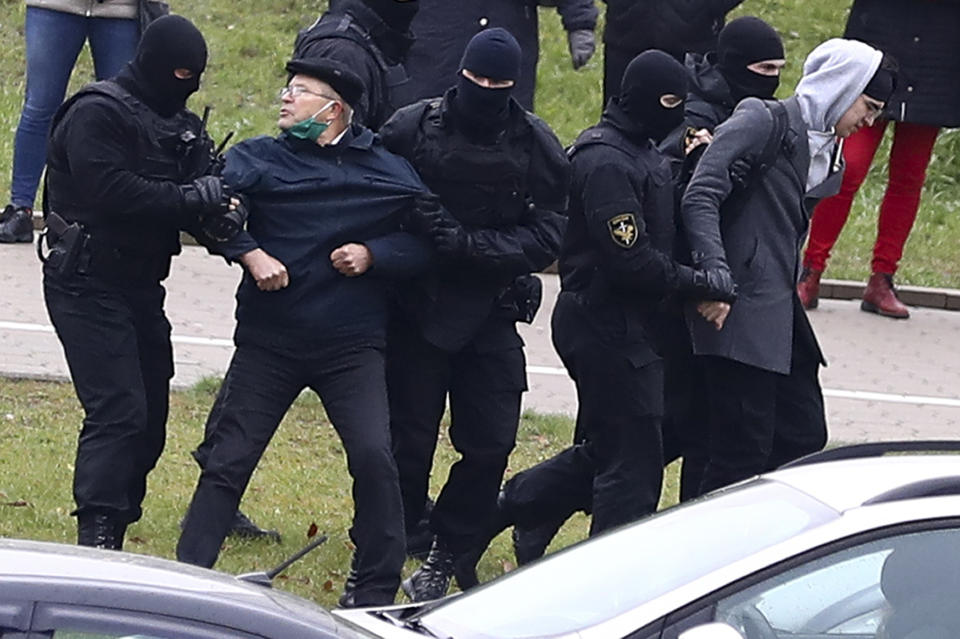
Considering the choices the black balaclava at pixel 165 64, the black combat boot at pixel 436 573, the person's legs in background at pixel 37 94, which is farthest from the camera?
the person's legs in background at pixel 37 94

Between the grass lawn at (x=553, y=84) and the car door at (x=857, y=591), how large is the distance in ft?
28.9

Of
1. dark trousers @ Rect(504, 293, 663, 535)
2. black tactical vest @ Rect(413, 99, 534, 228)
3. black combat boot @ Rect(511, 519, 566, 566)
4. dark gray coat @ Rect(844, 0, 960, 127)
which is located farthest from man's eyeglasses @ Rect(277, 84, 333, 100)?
dark gray coat @ Rect(844, 0, 960, 127)

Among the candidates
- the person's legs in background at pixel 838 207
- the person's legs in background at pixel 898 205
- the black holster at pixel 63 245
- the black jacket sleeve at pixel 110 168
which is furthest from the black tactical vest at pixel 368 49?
the person's legs in background at pixel 898 205

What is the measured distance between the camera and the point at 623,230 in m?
6.66

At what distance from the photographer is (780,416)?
24.6ft

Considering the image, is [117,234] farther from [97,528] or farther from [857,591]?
[857,591]

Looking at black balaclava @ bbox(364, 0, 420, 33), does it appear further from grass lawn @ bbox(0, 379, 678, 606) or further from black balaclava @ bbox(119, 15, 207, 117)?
grass lawn @ bbox(0, 379, 678, 606)

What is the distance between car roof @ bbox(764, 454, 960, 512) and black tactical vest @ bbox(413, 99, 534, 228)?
225cm

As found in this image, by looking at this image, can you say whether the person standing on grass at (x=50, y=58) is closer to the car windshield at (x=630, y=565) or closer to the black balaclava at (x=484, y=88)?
the black balaclava at (x=484, y=88)

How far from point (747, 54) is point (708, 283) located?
0.98m

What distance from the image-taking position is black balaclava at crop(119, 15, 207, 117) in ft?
Result: 21.7

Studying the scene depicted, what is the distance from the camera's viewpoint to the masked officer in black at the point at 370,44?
7.34 metres

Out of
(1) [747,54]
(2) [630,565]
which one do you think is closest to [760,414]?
(1) [747,54]

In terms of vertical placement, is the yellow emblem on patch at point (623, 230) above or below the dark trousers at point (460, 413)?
above
